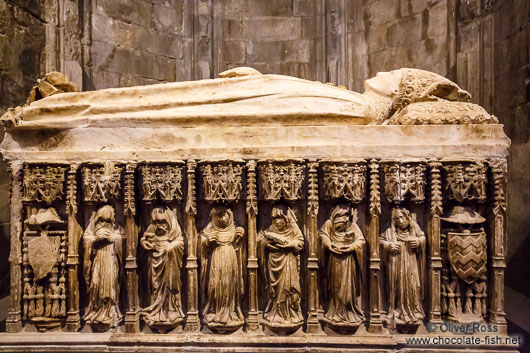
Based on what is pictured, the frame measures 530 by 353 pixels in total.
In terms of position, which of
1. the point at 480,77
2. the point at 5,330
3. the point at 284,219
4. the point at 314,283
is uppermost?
the point at 480,77

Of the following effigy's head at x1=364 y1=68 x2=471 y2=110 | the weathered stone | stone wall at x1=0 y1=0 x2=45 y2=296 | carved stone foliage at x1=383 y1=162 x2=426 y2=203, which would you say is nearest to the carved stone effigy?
carved stone foliage at x1=383 y1=162 x2=426 y2=203

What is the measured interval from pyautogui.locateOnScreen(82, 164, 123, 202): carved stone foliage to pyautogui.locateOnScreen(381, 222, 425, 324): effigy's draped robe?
2.18m

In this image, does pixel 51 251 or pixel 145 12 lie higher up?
pixel 145 12

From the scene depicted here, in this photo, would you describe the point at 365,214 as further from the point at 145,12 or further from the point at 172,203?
Answer: the point at 145,12

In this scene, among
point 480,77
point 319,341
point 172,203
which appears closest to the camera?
point 319,341

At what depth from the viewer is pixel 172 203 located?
3301mm

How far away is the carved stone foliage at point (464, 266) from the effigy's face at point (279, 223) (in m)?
1.25

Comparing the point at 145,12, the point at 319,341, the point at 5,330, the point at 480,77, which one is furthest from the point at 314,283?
the point at 145,12

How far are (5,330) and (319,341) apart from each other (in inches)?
105

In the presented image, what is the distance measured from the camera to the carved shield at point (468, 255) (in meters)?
3.06

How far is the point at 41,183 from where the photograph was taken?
325 cm

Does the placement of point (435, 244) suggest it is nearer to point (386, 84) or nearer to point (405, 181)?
point (405, 181)

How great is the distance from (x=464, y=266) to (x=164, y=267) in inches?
91.6

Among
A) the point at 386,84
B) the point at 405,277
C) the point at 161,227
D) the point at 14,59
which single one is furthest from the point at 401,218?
the point at 14,59
